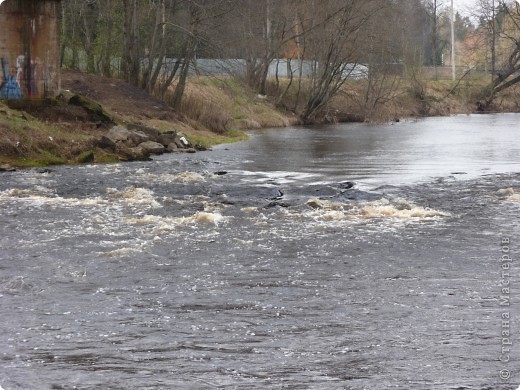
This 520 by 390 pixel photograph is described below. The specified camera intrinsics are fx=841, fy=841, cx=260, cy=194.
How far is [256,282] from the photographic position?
11281 mm

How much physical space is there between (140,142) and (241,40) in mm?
21761

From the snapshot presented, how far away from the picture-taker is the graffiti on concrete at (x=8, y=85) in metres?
30.3

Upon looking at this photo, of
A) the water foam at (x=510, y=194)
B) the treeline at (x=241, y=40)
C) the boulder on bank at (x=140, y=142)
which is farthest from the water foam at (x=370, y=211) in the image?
the treeline at (x=241, y=40)

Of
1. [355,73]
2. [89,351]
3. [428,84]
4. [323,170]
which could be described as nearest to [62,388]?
[89,351]

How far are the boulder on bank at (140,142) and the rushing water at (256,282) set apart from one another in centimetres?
527

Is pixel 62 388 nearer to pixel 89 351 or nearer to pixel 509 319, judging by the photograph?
pixel 89 351

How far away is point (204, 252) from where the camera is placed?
1315 centimetres

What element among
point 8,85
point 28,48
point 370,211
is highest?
point 28,48

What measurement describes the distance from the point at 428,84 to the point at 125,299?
64121mm

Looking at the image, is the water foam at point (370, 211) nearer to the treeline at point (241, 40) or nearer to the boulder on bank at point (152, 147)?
the boulder on bank at point (152, 147)

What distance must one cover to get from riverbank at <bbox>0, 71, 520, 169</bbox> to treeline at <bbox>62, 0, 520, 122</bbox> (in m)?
1.06

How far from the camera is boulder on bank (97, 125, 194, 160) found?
91.0 ft

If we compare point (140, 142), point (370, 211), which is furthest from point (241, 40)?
point (370, 211)

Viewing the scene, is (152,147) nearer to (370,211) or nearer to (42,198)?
(42,198)
